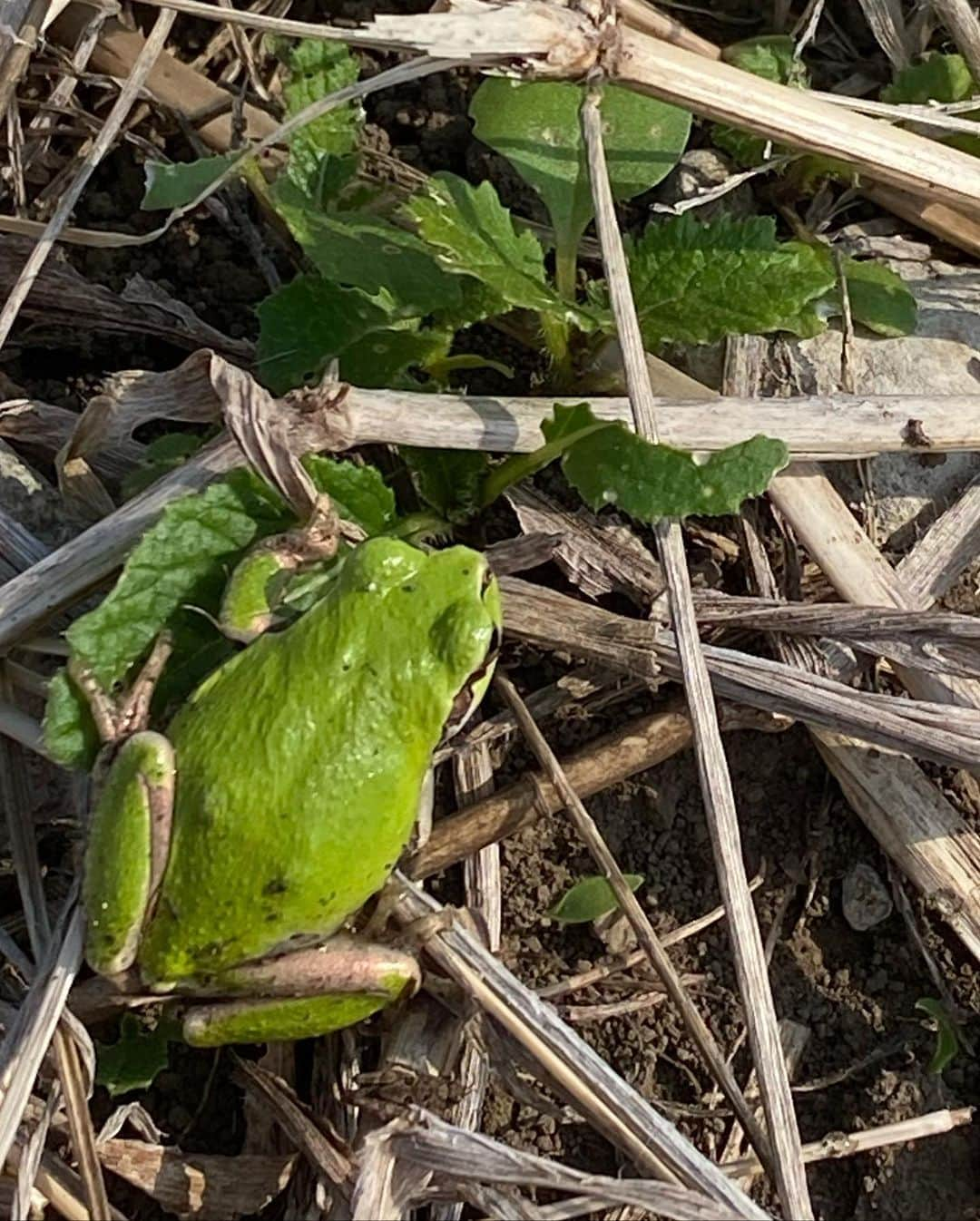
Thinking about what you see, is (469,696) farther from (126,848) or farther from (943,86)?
(943,86)

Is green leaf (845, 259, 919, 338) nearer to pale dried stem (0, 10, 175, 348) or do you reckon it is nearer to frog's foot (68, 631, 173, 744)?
pale dried stem (0, 10, 175, 348)

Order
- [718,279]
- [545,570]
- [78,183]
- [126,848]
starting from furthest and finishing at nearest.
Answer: [545,570], [78,183], [718,279], [126,848]

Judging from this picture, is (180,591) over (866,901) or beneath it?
over

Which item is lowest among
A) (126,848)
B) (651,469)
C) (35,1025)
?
(35,1025)

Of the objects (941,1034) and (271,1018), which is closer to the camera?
(271,1018)

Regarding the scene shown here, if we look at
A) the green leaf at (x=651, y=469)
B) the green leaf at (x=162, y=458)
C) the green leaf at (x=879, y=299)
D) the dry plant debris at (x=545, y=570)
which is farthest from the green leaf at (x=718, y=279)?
the green leaf at (x=162, y=458)

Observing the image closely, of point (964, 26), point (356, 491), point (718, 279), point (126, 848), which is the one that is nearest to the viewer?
point (126, 848)

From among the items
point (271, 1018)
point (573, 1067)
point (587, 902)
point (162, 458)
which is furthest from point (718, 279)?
point (271, 1018)

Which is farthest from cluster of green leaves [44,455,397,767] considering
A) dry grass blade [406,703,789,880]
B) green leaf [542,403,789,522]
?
dry grass blade [406,703,789,880]

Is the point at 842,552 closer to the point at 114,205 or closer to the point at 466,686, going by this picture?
the point at 466,686
